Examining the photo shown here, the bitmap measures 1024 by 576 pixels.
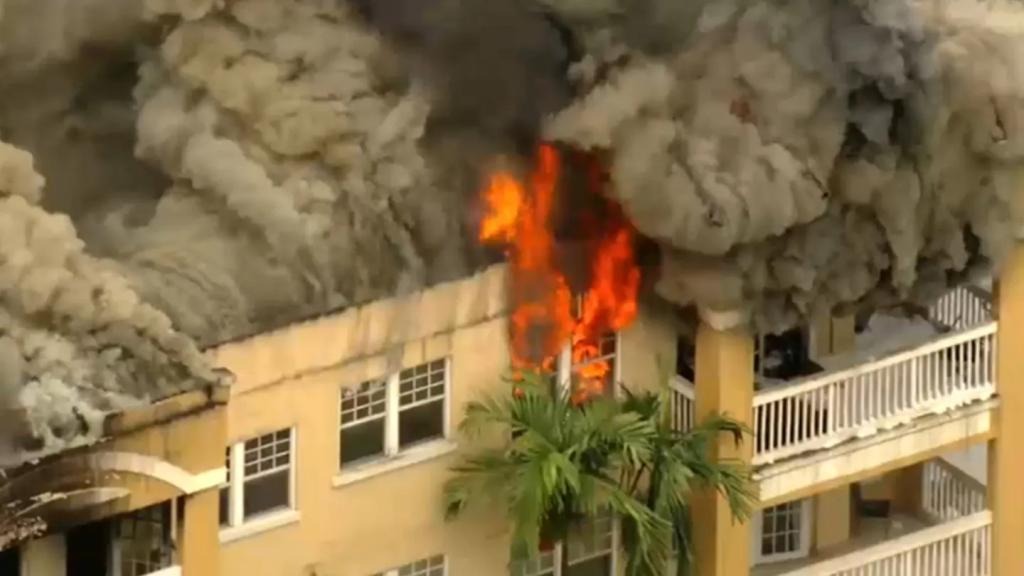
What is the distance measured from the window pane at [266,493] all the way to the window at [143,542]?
0.71 meters

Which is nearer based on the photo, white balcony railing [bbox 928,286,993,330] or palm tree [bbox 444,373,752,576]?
palm tree [bbox 444,373,752,576]

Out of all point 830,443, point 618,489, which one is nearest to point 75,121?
point 618,489

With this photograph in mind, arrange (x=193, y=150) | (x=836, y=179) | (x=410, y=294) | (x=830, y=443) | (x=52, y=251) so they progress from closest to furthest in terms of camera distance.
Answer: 1. (x=52, y=251)
2. (x=193, y=150)
3. (x=410, y=294)
4. (x=836, y=179)
5. (x=830, y=443)

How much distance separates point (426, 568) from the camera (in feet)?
39.4

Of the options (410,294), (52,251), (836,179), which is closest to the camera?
(52,251)

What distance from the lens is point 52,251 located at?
31.8ft

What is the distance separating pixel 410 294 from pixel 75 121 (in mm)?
2011

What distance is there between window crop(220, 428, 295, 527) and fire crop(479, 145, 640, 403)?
1520 millimetres

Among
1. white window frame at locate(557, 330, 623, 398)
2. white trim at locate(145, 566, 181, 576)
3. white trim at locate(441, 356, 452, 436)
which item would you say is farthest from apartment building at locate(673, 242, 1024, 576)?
white trim at locate(145, 566, 181, 576)

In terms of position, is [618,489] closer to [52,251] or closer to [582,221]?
[582,221]

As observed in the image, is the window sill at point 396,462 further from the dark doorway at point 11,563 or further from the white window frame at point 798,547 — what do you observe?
the white window frame at point 798,547

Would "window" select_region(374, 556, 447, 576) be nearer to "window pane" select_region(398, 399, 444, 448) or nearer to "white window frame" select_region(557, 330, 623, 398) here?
"window pane" select_region(398, 399, 444, 448)

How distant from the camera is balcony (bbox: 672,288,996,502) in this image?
1261cm

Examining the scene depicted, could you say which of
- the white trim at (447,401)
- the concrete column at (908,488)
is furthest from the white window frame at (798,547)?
the white trim at (447,401)
